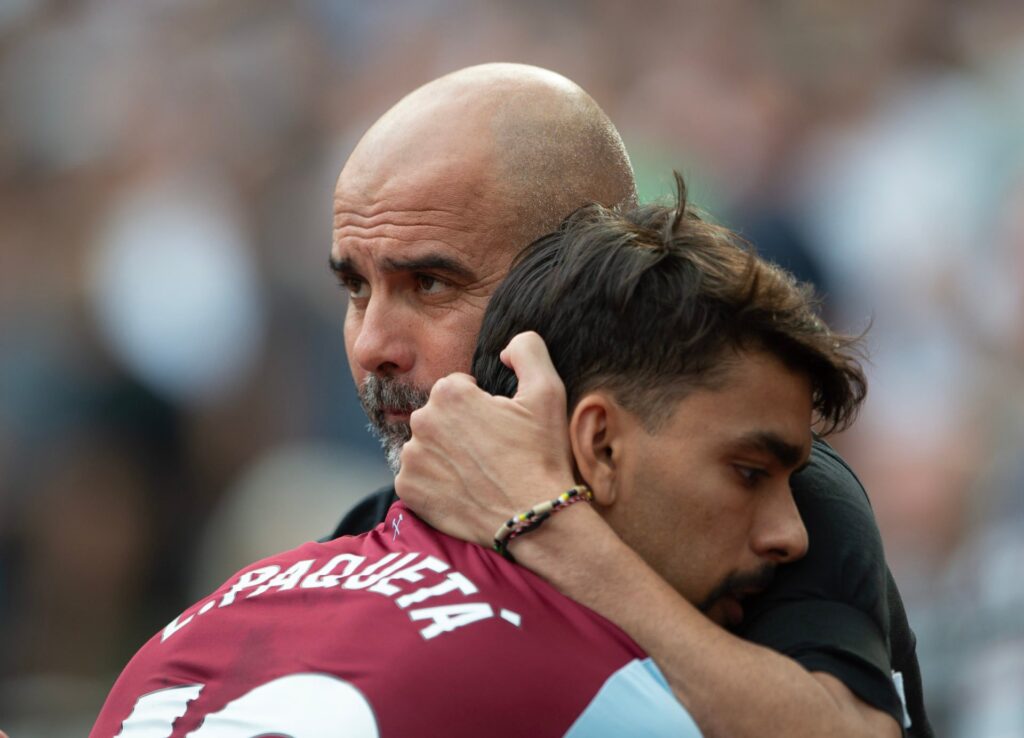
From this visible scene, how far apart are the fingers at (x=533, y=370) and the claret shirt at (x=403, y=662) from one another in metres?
0.25

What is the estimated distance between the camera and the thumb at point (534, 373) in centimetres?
231

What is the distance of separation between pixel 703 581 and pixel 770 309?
16.8 inches

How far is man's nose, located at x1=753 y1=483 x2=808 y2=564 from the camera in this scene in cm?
230

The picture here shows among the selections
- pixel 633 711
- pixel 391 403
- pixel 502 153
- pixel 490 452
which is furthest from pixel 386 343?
pixel 633 711

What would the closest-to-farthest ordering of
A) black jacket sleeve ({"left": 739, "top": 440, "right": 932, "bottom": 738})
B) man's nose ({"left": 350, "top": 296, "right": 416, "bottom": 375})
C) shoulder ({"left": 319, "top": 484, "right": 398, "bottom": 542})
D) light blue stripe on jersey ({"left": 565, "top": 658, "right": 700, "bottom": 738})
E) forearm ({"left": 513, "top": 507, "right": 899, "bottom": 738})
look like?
light blue stripe on jersey ({"left": 565, "top": 658, "right": 700, "bottom": 738}) → forearm ({"left": 513, "top": 507, "right": 899, "bottom": 738}) → black jacket sleeve ({"left": 739, "top": 440, "right": 932, "bottom": 738}) → man's nose ({"left": 350, "top": 296, "right": 416, "bottom": 375}) → shoulder ({"left": 319, "top": 484, "right": 398, "bottom": 542})

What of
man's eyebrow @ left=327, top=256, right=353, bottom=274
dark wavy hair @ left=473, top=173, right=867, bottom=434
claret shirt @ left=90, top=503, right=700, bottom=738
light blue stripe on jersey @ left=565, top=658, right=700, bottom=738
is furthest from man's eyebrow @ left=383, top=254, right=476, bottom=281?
light blue stripe on jersey @ left=565, top=658, right=700, bottom=738

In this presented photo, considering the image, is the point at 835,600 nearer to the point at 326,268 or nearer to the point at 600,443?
the point at 600,443

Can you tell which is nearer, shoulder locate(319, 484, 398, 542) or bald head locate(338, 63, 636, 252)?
bald head locate(338, 63, 636, 252)

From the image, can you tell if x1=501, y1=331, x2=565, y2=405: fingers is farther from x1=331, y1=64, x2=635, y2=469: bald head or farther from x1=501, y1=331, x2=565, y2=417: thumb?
x1=331, y1=64, x2=635, y2=469: bald head

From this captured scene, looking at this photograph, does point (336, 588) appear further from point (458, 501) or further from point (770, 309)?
point (770, 309)

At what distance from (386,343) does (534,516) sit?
2.62 ft

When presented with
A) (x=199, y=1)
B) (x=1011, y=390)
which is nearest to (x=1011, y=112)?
(x=1011, y=390)

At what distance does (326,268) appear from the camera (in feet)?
21.6

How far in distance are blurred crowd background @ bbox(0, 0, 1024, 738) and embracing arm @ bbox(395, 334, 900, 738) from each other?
2.96m
